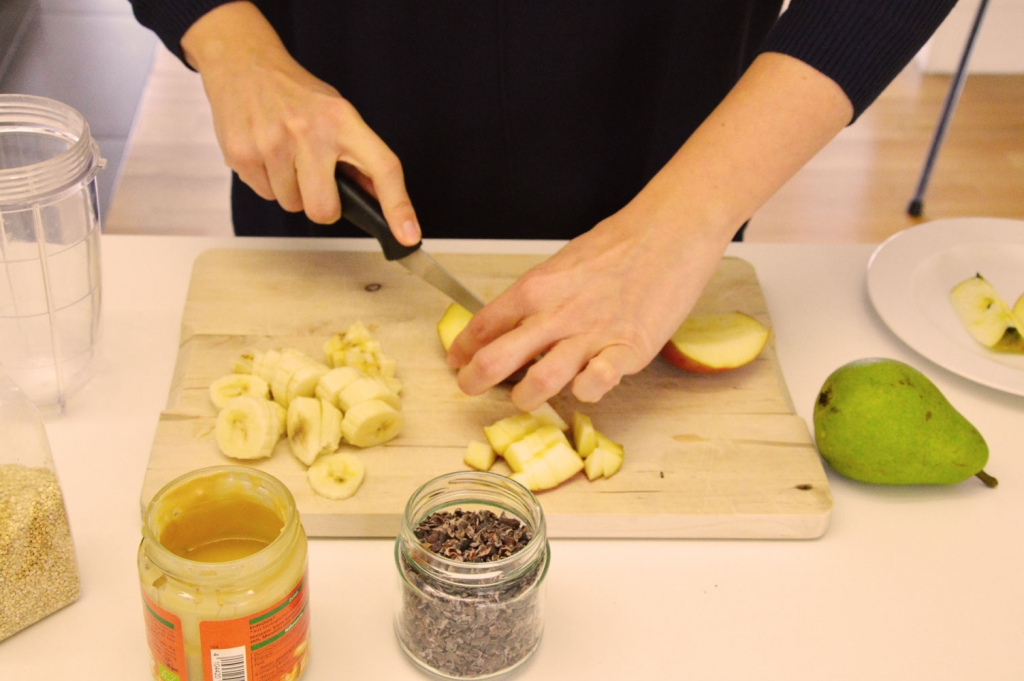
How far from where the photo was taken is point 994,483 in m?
1.15

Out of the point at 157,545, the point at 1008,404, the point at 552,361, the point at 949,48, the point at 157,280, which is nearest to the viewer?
the point at 157,545

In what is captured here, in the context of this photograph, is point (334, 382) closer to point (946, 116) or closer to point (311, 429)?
point (311, 429)

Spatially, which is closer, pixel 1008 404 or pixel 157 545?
pixel 157 545

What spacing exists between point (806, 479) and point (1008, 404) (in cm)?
35

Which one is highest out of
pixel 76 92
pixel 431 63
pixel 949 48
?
pixel 431 63

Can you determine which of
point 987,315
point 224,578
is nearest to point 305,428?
point 224,578

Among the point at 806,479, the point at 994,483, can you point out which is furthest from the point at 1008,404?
the point at 806,479

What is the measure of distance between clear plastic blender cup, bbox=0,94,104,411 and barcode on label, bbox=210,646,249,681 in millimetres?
504

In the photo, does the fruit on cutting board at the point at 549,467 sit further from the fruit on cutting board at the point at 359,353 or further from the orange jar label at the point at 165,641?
the orange jar label at the point at 165,641

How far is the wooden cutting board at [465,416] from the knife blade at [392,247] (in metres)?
0.08

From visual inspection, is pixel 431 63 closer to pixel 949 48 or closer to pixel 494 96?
pixel 494 96

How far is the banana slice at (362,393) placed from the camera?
1.13m

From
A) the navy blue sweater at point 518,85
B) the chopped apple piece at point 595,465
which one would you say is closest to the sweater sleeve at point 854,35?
the navy blue sweater at point 518,85

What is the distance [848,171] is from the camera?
3711mm
